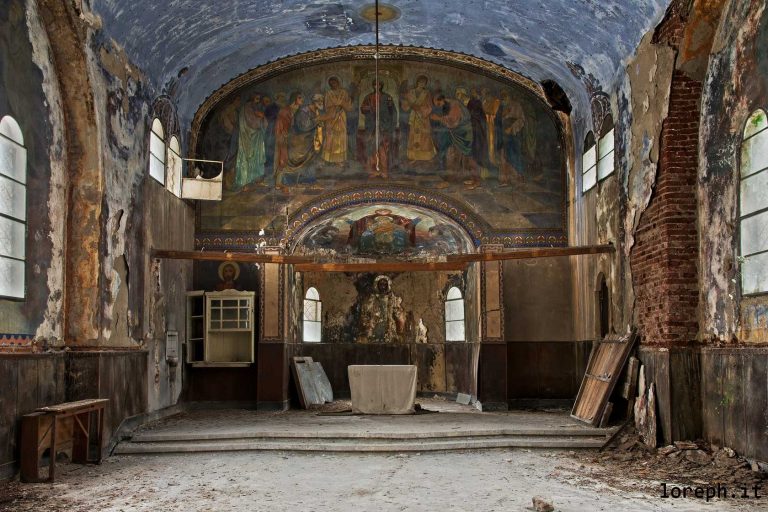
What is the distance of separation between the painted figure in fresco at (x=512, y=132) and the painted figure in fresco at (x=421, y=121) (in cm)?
150

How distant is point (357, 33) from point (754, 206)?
8587 mm

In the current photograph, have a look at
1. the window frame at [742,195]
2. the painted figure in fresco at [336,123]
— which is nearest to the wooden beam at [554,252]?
the window frame at [742,195]

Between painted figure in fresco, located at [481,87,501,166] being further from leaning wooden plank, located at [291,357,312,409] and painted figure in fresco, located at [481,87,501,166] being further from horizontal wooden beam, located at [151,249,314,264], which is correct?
leaning wooden plank, located at [291,357,312,409]

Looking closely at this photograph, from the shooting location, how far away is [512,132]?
56.0 feet

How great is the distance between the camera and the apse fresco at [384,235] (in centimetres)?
1812

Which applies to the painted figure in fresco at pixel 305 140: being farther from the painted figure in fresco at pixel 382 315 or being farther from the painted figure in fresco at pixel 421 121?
the painted figure in fresco at pixel 382 315

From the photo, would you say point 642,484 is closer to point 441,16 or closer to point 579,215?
point 579,215

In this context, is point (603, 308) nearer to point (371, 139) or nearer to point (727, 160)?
point (727, 160)

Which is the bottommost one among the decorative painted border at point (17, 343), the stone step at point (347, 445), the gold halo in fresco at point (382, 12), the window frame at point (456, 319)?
the stone step at point (347, 445)

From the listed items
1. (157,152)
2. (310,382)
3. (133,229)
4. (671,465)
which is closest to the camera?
(671,465)

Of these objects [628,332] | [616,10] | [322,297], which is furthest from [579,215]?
[322,297]

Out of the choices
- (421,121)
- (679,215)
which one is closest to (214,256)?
(421,121)

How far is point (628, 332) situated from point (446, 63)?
7.10 meters

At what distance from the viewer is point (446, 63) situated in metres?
16.9
